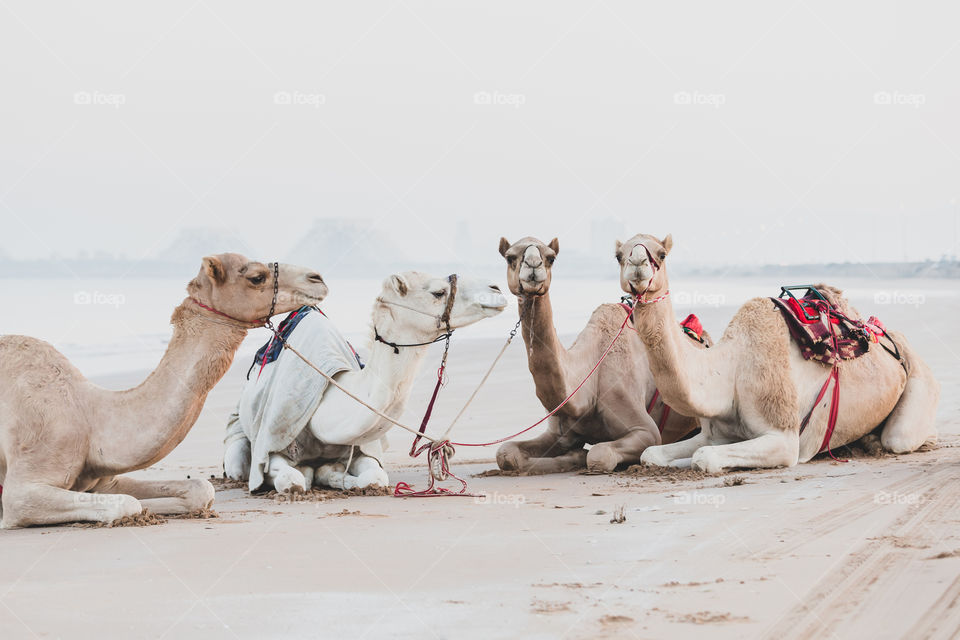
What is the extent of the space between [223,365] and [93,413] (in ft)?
2.64

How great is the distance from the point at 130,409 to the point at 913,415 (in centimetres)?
620

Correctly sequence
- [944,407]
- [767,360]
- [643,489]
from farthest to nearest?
[944,407]
[767,360]
[643,489]

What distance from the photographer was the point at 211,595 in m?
4.73

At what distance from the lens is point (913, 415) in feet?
31.5

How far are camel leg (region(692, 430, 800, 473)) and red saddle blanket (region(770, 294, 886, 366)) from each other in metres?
0.80

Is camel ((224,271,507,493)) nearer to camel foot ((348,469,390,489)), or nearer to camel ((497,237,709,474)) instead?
camel foot ((348,469,390,489))

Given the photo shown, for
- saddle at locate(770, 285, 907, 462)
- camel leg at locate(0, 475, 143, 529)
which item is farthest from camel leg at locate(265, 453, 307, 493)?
saddle at locate(770, 285, 907, 462)

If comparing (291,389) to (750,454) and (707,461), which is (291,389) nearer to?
(707,461)

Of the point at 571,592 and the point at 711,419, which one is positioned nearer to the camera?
the point at 571,592

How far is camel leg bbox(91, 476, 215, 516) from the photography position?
6738 mm

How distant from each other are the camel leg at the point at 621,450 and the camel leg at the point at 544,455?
0.91 feet

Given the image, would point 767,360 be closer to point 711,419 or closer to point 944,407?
point 711,419

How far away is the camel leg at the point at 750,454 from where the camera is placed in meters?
8.37

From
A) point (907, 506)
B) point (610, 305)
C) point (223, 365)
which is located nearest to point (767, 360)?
point (610, 305)
